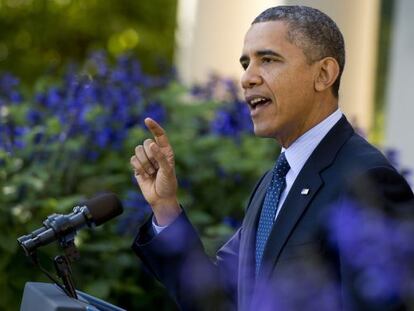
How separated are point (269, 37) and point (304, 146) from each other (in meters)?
0.31

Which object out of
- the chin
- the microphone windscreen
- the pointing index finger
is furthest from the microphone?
the chin

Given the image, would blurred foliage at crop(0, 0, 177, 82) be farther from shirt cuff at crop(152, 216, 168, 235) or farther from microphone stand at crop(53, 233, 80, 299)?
microphone stand at crop(53, 233, 80, 299)

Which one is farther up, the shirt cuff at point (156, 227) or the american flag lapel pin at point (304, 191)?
the american flag lapel pin at point (304, 191)

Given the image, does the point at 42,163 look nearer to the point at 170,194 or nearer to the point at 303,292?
the point at 170,194

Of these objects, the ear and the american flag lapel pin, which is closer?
the american flag lapel pin

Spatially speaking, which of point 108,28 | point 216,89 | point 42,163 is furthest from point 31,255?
point 108,28

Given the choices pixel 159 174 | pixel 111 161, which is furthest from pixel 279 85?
pixel 111 161

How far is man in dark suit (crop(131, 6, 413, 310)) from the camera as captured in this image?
9.50ft

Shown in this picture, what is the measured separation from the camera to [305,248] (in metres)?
2.94

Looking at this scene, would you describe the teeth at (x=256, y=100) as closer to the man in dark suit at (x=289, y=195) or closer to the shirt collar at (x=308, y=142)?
the man in dark suit at (x=289, y=195)

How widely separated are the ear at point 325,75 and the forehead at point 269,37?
0.10m

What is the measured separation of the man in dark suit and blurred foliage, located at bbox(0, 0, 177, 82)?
14753 millimetres

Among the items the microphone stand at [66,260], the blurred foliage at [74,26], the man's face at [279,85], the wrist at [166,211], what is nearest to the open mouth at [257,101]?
the man's face at [279,85]

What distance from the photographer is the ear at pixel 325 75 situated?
3.19 metres
